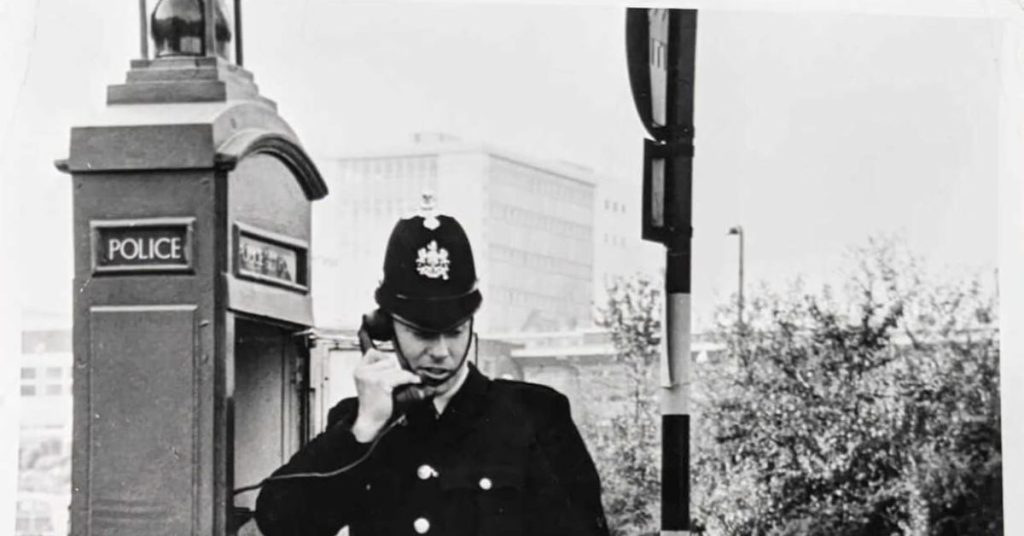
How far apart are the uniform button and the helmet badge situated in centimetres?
60

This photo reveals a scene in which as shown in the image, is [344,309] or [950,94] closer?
[344,309]

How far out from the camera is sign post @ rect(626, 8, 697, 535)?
5246mm

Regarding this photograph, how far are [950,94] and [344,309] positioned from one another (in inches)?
86.9

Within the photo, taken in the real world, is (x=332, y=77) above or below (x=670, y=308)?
above

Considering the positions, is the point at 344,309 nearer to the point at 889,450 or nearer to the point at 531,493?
the point at 531,493

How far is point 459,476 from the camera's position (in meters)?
5.05

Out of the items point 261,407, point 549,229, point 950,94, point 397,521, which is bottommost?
point 397,521

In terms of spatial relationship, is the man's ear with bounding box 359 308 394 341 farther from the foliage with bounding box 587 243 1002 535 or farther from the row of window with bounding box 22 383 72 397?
the foliage with bounding box 587 243 1002 535

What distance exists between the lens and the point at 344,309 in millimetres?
5086

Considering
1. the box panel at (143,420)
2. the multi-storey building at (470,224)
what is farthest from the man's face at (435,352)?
the box panel at (143,420)

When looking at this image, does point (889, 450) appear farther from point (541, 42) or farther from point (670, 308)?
point (541, 42)

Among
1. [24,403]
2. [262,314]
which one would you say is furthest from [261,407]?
[24,403]

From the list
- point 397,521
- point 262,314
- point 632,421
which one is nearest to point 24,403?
point 262,314

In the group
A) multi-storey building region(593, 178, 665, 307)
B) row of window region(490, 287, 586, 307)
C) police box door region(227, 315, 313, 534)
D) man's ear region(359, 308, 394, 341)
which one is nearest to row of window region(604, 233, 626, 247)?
multi-storey building region(593, 178, 665, 307)
